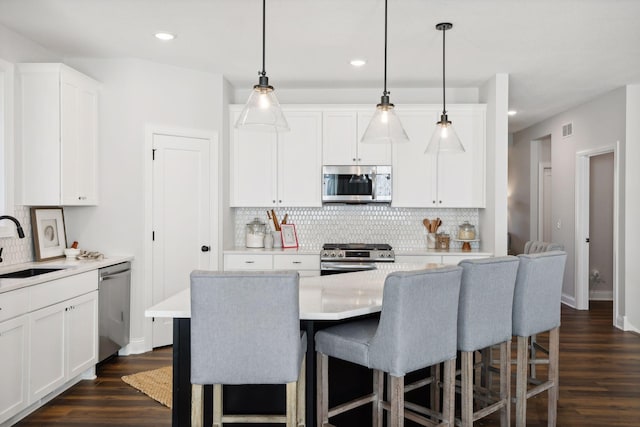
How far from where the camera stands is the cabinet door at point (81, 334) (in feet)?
11.7

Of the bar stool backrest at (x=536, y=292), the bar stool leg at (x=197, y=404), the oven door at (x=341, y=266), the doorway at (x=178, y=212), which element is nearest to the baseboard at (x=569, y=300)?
the oven door at (x=341, y=266)

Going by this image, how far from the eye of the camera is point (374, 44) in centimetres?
423

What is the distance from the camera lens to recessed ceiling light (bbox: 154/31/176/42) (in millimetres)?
3994

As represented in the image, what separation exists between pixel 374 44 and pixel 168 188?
2350 millimetres

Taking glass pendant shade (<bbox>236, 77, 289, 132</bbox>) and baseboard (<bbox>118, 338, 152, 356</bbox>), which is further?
baseboard (<bbox>118, 338, 152, 356</bbox>)

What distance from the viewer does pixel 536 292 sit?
9.47ft

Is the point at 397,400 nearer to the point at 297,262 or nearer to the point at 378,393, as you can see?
the point at 378,393

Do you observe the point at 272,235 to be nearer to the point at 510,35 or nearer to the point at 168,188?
the point at 168,188

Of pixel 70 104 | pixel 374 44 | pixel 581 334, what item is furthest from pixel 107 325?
pixel 581 334

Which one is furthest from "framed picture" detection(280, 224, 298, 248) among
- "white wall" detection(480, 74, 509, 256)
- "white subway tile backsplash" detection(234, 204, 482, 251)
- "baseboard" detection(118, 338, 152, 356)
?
"white wall" detection(480, 74, 509, 256)

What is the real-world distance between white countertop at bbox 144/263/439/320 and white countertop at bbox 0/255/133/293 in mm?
1049

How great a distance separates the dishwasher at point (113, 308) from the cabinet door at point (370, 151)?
2.63 meters

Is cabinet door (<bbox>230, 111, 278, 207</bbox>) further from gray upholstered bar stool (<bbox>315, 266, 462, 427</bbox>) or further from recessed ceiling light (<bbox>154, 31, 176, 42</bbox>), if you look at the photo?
gray upholstered bar stool (<bbox>315, 266, 462, 427</bbox>)

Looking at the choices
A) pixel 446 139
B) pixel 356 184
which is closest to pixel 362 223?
pixel 356 184
